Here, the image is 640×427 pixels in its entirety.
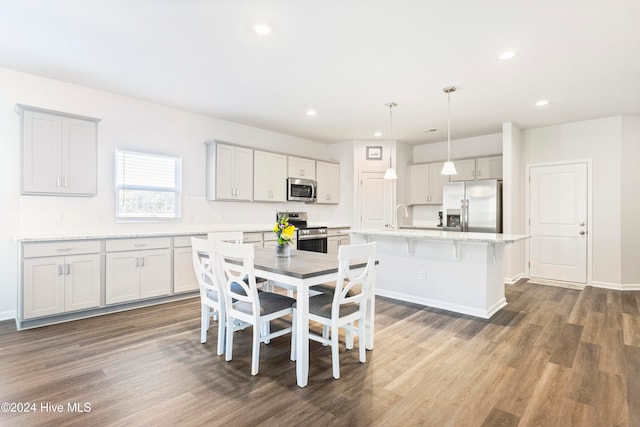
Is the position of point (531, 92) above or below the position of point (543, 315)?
above

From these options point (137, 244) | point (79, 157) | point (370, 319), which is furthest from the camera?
point (137, 244)

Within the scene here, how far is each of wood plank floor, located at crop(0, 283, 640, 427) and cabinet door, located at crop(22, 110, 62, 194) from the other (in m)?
1.48

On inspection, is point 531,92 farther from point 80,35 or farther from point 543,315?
point 80,35

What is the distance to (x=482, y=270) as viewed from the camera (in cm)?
372

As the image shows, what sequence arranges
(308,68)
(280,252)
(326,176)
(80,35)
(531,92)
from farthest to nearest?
(326,176)
(531,92)
(308,68)
(280,252)
(80,35)

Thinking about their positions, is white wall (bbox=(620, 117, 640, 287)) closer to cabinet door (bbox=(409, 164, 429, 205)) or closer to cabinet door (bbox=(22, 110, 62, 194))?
cabinet door (bbox=(409, 164, 429, 205))

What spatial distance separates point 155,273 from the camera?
4062 mm

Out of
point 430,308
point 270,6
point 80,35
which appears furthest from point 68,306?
point 430,308

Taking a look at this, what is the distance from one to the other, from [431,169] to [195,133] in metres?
4.51

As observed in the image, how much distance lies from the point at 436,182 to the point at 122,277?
5.58 metres

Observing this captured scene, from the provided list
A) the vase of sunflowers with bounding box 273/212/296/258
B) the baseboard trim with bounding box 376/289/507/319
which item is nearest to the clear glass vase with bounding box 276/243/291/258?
the vase of sunflowers with bounding box 273/212/296/258

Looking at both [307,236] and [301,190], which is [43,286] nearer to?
[307,236]

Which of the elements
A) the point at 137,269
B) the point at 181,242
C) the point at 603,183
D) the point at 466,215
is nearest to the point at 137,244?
the point at 137,269

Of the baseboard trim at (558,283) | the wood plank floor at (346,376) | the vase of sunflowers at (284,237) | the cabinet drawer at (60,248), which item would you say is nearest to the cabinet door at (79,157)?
the cabinet drawer at (60,248)
